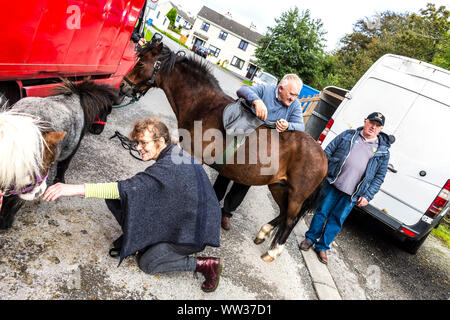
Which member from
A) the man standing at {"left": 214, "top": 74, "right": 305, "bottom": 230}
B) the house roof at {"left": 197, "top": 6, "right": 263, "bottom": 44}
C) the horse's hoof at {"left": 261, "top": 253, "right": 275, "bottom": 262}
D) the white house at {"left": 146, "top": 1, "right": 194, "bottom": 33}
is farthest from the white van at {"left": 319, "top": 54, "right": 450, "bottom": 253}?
the white house at {"left": 146, "top": 1, "right": 194, "bottom": 33}

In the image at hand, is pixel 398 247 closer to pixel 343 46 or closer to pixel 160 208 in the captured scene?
pixel 160 208

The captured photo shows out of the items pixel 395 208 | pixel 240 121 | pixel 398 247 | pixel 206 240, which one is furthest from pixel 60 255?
pixel 398 247

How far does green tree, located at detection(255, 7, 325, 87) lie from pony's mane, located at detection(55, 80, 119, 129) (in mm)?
28334

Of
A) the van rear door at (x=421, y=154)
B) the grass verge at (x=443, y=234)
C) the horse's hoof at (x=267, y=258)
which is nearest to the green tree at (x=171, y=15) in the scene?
the grass verge at (x=443, y=234)

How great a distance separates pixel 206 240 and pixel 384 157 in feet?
9.24

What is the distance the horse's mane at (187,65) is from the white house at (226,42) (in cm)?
5226

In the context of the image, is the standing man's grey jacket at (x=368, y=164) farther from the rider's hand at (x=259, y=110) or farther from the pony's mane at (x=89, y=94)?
the pony's mane at (x=89, y=94)

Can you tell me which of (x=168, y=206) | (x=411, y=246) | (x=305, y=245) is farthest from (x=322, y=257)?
(x=411, y=246)

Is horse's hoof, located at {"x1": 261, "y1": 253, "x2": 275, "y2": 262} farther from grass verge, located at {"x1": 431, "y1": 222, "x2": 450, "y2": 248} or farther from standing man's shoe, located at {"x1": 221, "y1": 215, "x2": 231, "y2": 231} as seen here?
grass verge, located at {"x1": 431, "y1": 222, "x2": 450, "y2": 248}

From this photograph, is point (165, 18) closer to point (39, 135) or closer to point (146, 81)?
point (146, 81)

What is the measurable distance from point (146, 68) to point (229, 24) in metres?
59.5

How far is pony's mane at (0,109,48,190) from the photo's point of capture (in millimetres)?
1572

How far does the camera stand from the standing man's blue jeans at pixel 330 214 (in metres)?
4.01

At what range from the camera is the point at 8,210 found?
2236 mm
